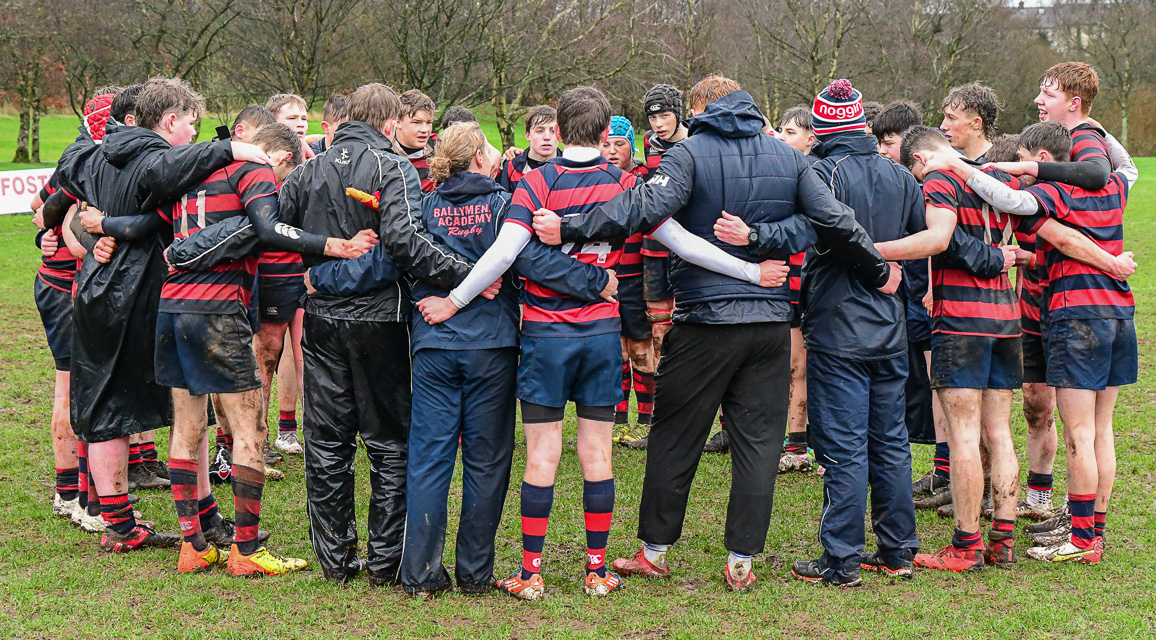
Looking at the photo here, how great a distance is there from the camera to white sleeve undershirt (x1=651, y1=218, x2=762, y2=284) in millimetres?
4684

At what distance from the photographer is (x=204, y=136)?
128 feet

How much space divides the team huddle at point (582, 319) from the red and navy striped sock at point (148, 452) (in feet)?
3.40

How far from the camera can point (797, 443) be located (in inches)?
279

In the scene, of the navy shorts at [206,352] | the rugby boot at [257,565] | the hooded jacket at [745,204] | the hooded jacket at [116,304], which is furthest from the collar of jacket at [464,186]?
the rugby boot at [257,565]

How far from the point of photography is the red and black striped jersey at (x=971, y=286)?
509 cm

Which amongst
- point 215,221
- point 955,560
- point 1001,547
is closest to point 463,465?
point 215,221

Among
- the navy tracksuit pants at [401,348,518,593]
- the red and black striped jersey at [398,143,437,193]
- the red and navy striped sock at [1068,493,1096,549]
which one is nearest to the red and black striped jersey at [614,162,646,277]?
the red and black striped jersey at [398,143,437,193]

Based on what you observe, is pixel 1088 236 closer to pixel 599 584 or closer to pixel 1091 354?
pixel 1091 354

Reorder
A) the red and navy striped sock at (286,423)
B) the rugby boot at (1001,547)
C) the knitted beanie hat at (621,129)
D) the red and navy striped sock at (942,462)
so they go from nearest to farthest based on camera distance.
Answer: the rugby boot at (1001,547), the red and navy striped sock at (942,462), the red and navy striped sock at (286,423), the knitted beanie hat at (621,129)

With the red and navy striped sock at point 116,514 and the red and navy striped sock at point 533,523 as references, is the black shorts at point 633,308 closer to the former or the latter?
the red and navy striped sock at point 533,523

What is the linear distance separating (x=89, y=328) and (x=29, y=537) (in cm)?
131

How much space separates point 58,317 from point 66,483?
106 cm

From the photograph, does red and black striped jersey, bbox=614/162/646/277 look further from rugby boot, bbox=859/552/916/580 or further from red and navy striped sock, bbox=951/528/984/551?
red and navy striped sock, bbox=951/528/984/551

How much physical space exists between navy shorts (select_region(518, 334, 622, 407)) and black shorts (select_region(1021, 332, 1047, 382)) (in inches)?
107
